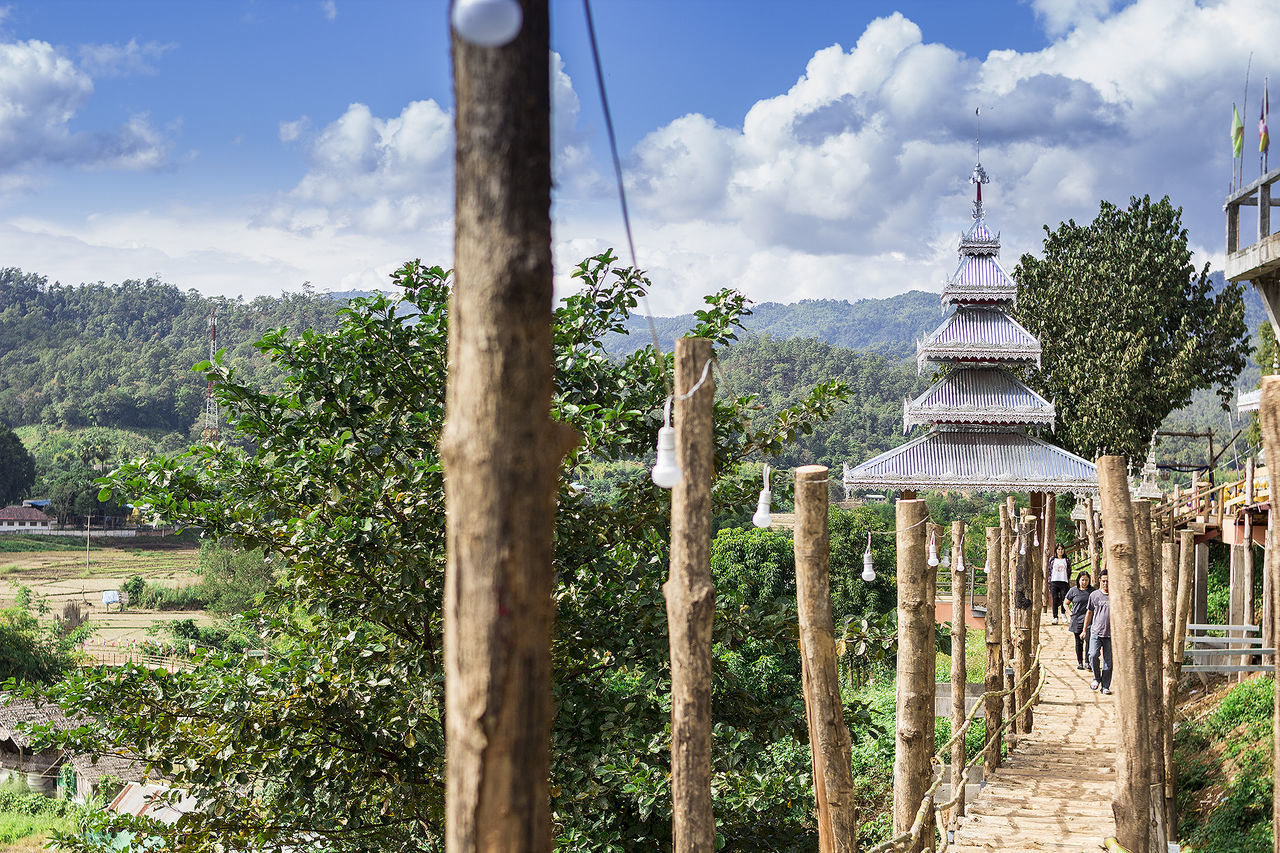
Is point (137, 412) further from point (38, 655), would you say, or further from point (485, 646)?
point (485, 646)

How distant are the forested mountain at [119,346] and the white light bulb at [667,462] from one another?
72.4 meters

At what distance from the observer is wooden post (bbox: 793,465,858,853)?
509cm

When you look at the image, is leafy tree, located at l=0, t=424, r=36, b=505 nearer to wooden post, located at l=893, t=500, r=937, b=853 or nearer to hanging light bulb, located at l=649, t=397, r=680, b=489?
wooden post, located at l=893, t=500, r=937, b=853

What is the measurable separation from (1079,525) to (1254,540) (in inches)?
677

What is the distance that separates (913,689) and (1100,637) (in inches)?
266

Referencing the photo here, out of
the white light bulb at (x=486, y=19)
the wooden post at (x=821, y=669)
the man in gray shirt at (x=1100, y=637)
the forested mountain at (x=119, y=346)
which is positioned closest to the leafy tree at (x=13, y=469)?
the forested mountain at (x=119, y=346)

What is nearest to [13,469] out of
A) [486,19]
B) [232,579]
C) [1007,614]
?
[232,579]

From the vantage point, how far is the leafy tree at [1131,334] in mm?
25281

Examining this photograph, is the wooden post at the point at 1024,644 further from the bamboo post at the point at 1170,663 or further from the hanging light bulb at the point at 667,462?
the hanging light bulb at the point at 667,462

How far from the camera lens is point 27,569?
62094 mm

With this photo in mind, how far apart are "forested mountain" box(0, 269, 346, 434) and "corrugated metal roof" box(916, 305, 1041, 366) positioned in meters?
58.8


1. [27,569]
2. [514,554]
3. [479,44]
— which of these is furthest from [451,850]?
[27,569]

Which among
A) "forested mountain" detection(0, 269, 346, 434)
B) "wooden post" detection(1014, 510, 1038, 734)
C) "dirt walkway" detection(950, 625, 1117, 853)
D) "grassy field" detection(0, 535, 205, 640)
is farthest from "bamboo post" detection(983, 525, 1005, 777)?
"forested mountain" detection(0, 269, 346, 434)

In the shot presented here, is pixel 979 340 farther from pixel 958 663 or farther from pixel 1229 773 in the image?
pixel 958 663
